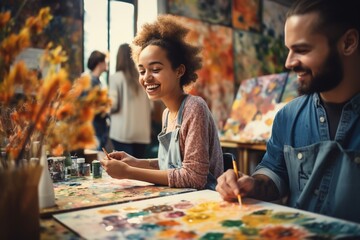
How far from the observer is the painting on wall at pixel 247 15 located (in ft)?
18.9

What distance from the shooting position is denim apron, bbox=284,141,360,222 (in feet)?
3.70

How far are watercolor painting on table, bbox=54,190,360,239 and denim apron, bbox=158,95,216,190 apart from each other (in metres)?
0.52

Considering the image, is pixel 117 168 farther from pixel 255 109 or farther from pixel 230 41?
pixel 230 41

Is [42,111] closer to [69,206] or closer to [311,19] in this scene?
[69,206]

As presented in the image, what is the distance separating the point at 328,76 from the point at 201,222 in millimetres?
694

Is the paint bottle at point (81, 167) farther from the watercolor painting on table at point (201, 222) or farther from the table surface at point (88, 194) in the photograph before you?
the watercolor painting on table at point (201, 222)

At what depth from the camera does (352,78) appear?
1206 millimetres

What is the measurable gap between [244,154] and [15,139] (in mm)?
3045

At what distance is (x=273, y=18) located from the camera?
6.48 metres

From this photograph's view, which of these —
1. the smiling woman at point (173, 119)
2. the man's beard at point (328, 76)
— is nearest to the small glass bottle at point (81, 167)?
the smiling woman at point (173, 119)

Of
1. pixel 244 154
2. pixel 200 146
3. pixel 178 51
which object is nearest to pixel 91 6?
pixel 244 154

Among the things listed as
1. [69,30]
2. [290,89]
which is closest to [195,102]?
[290,89]

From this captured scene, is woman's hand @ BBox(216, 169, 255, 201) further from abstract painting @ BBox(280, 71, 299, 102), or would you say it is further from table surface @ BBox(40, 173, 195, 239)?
abstract painting @ BBox(280, 71, 299, 102)

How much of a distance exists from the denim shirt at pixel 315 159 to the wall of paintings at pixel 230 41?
3.56m
